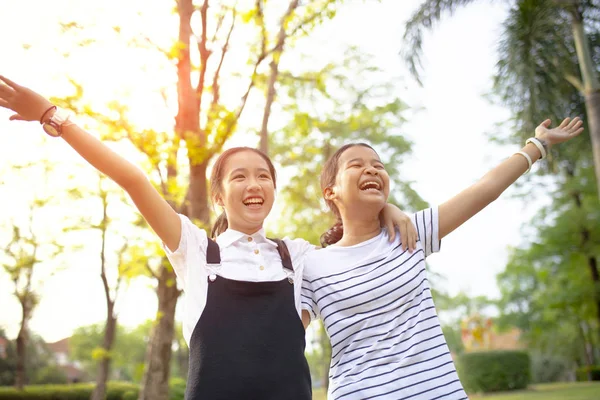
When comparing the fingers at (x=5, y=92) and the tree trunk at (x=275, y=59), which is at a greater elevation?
the tree trunk at (x=275, y=59)

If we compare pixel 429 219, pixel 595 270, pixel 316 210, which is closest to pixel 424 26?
pixel 316 210

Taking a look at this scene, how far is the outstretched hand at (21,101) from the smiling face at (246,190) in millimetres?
692

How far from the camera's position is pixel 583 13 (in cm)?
1004

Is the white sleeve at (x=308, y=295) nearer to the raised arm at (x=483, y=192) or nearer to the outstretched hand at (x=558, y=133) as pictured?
the raised arm at (x=483, y=192)

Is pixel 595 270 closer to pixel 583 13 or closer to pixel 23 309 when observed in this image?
pixel 583 13

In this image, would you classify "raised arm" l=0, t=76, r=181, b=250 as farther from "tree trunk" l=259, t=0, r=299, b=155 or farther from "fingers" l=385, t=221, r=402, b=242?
"tree trunk" l=259, t=0, r=299, b=155

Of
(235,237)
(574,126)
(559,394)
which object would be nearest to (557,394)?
(559,394)

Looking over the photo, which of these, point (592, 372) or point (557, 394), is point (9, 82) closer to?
point (557, 394)

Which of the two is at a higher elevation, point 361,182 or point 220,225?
point 361,182

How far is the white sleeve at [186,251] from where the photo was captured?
2.05 meters

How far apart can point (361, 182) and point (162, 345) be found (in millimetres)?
5498

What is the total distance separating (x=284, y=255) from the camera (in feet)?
7.23

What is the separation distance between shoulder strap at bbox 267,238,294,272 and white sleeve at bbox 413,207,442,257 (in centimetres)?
51

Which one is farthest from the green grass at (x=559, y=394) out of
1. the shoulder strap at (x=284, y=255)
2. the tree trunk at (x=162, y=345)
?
the shoulder strap at (x=284, y=255)
